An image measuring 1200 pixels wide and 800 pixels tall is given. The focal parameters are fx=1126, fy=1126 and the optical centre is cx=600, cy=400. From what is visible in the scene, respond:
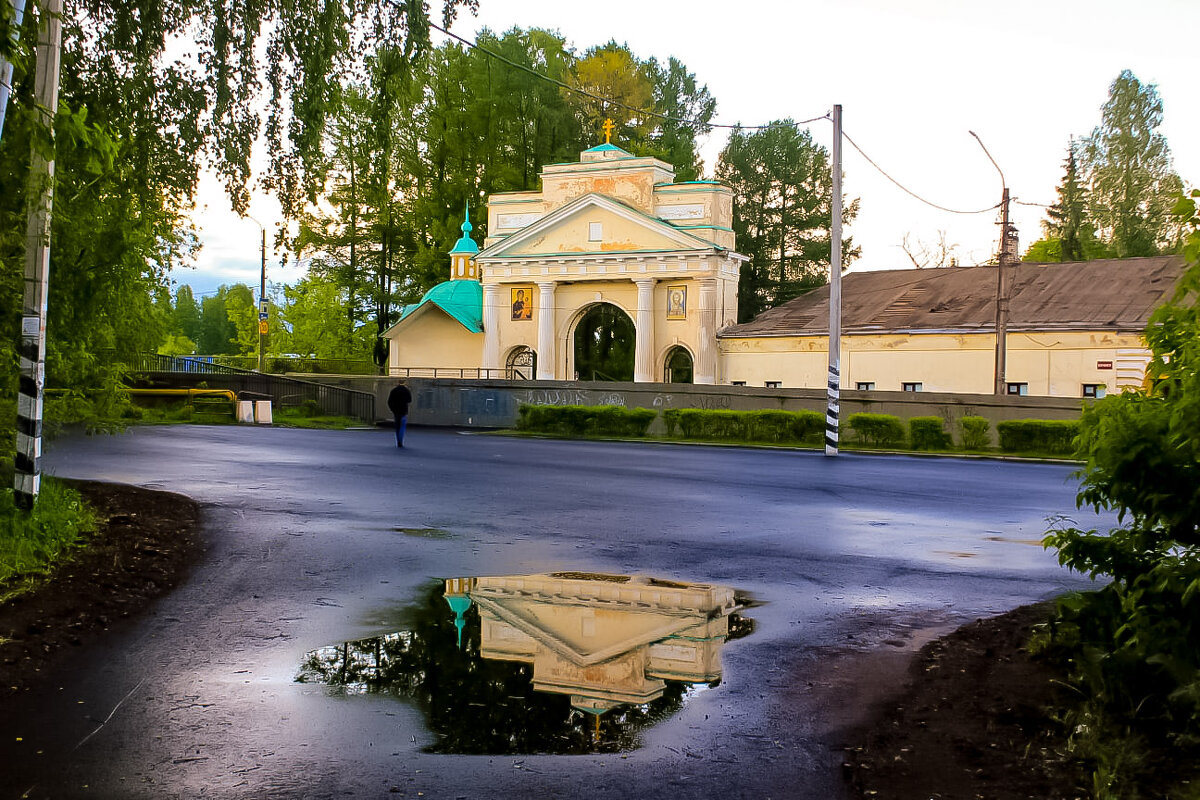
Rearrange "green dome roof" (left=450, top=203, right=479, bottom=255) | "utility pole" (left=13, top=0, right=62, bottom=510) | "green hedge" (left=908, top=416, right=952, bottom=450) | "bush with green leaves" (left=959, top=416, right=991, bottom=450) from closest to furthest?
"utility pole" (left=13, top=0, right=62, bottom=510), "bush with green leaves" (left=959, top=416, right=991, bottom=450), "green hedge" (left=908, top=416, right=952, bottom=450), "green dome roof" (left=450, top=203, right=479, bottom=255)

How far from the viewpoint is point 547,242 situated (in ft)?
177

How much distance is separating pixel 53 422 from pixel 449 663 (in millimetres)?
8116

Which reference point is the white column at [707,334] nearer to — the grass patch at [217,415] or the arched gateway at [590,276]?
the arched gateway at [590,276]

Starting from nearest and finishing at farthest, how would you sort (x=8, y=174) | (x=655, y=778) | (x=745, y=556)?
(x=655, y=778)
(x=8, y=174)
(x=745, y=556)

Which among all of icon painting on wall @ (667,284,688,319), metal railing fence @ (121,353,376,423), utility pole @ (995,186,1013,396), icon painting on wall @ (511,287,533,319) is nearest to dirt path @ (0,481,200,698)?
utility pole @ (995,186,1013,396)

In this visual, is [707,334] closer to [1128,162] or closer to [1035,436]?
[1035,436]

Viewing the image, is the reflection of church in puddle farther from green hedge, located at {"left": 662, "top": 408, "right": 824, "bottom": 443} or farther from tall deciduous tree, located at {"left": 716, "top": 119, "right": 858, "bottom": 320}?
tall deciduous tree, located at {"left": 716, "top": 119, "right": 858, "bottom": 320}

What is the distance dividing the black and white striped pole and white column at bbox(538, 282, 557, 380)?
25024mm

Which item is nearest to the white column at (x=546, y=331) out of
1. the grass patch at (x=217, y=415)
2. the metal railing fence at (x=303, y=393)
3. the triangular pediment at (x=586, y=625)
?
the metal railing fence at (x=303, y=393)

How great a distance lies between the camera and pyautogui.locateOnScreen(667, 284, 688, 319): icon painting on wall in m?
51.8

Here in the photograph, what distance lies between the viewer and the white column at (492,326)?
5569cm

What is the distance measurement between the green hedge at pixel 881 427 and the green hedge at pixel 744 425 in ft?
3.48

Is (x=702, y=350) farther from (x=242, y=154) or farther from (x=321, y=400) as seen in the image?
(x=242, y=154)

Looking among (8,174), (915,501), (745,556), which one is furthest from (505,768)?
(915,501)
